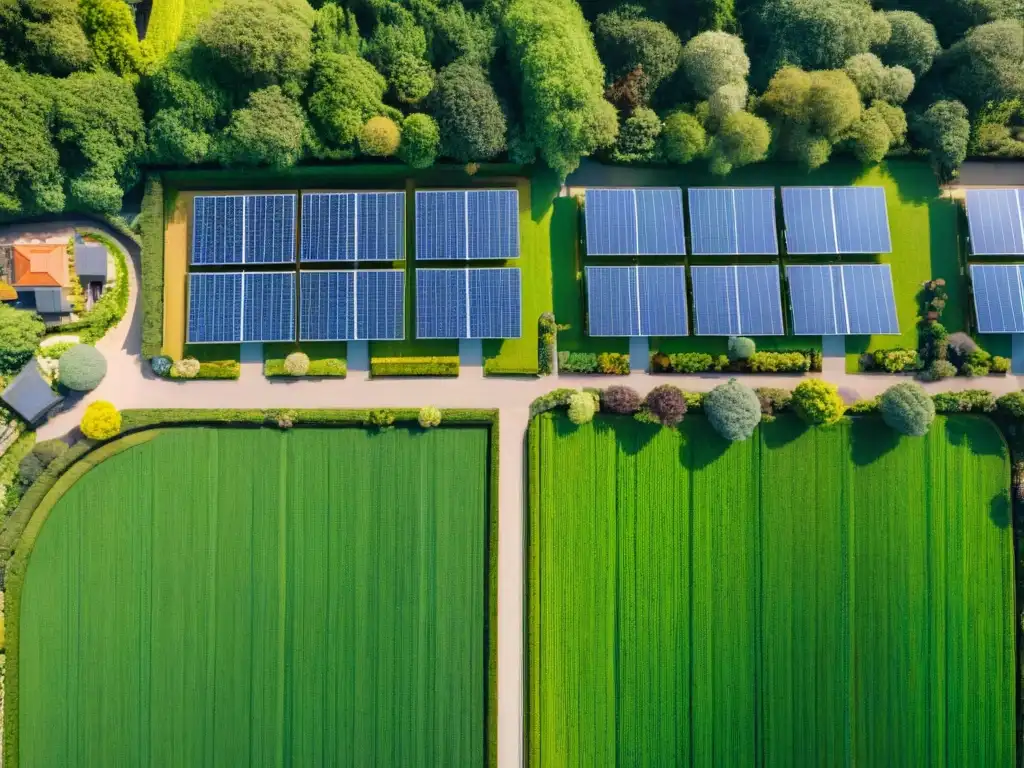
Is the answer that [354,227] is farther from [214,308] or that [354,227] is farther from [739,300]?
[739,300]

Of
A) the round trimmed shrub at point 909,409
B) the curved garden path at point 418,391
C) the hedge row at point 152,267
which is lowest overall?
the round trimmed shrub at point 909,409

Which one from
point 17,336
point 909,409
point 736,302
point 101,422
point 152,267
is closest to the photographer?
point 909,409

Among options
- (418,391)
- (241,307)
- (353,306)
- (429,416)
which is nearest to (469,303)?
(418,391)

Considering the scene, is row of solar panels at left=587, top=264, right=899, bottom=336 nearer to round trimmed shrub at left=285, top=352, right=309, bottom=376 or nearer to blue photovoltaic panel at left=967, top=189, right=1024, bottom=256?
blue photovoltaic panel at left=967, top=189, right=1024, bottom=256

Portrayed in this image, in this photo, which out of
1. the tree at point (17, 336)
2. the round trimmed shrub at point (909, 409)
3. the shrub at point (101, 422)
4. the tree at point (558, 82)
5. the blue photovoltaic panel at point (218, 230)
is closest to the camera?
the tree at point (558, 82)

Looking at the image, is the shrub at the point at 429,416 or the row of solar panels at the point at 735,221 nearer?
the shrub at the point at 429,416

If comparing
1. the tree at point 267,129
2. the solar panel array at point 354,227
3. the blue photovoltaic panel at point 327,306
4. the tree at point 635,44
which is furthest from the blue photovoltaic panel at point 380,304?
the tree at point 635,44

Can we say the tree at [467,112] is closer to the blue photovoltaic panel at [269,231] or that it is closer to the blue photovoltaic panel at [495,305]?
the blue photovoltaic panel at [495,305]
